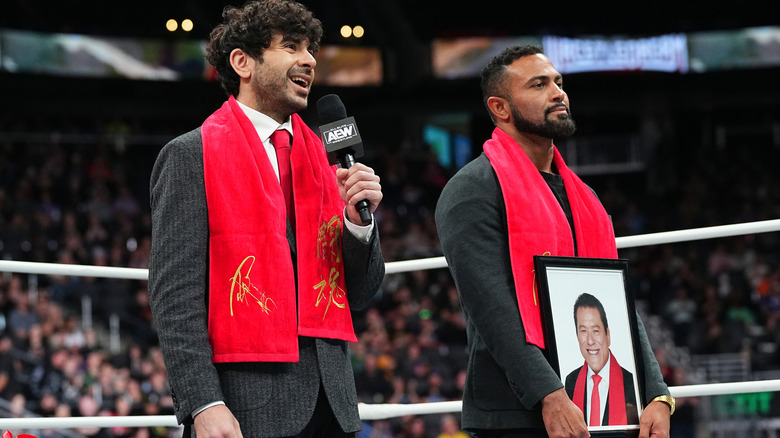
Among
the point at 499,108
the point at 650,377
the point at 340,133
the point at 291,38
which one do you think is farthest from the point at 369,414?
the point at 291,38

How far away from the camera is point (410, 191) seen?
1434 centimetres

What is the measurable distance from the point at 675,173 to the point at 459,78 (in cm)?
400

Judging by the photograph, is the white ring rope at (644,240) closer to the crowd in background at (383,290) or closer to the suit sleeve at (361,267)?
the suit sleeve at (361,267)

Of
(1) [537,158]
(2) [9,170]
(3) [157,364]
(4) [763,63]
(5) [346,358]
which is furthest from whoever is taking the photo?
(4) [763,63]

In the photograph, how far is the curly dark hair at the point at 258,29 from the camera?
79.4 inches

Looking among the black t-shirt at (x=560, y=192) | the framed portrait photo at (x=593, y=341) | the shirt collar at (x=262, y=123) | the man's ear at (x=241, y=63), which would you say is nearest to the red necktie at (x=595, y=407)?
the framed portrait photo at (x=593, y=341)

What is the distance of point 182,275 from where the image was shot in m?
1.81

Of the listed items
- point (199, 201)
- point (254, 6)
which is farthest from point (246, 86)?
point (199, 201)

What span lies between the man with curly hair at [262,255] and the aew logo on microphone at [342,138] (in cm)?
7

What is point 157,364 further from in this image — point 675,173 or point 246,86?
point 675,173

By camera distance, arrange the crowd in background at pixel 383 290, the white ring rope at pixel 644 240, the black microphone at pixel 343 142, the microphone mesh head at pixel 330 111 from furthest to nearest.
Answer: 1. the crowd in background at pixel 383 290
2. the white ring rope at pixel 644 240
3. the microphone mesh head at pixel 330 111
4. the black microphone at pixel 343 142

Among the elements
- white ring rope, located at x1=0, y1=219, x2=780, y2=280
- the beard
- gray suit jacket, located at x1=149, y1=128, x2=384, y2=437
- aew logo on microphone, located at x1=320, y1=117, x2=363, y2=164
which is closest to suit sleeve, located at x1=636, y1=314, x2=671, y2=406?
white ring rope, located at x1=0, y1=219, x2=780, y2=280

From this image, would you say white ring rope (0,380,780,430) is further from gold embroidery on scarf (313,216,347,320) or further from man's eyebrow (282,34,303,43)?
man's eyebrow (282,34,303,43)
